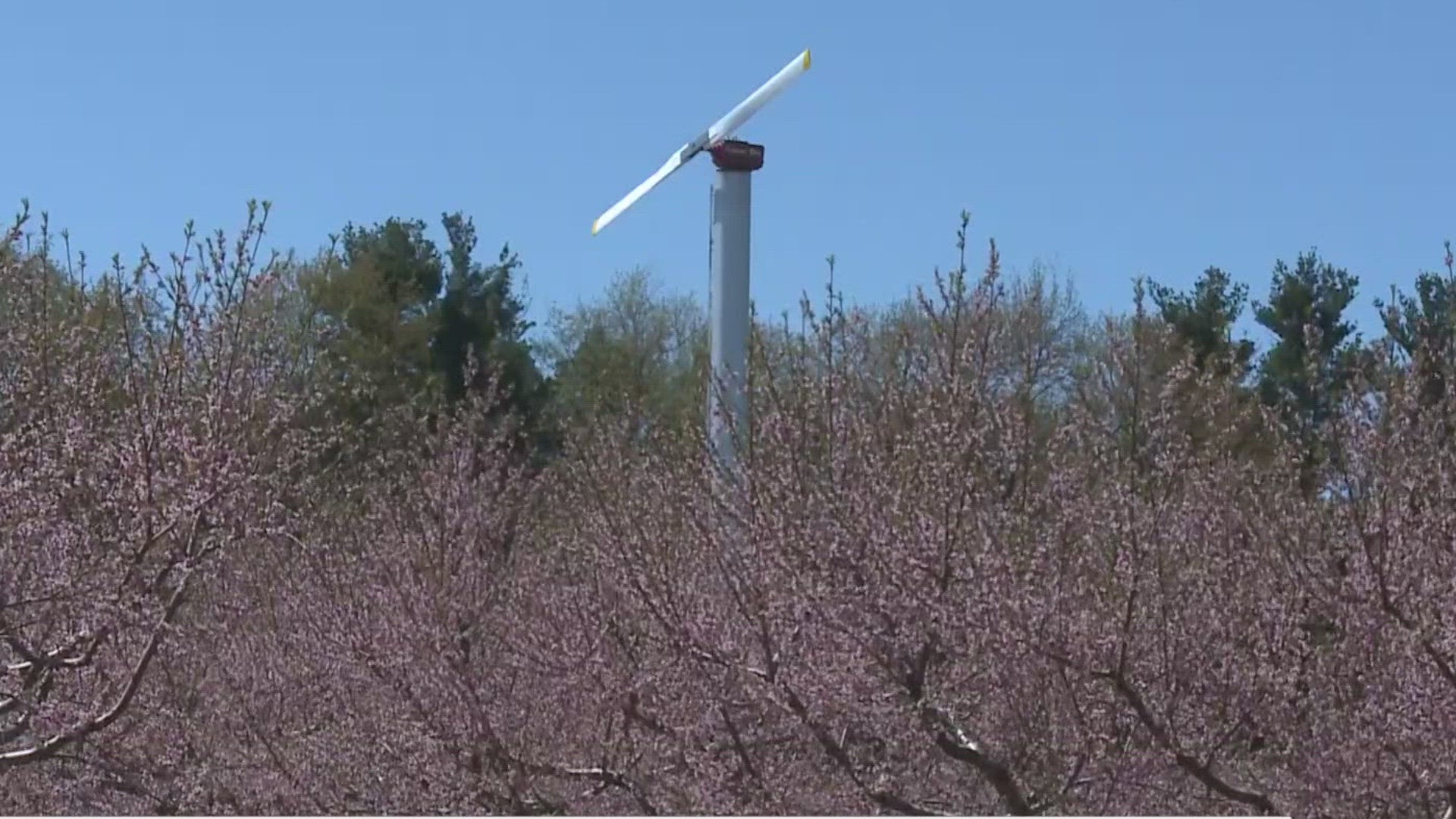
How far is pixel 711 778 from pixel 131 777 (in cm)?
245

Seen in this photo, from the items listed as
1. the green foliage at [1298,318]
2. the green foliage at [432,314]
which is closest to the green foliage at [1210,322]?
the green foliage at [1298,318]

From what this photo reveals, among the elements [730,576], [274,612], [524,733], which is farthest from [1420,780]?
[274,612]

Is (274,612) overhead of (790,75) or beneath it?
beneath

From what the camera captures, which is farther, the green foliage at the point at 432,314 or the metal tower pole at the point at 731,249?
the green foliage at the point at 432,314

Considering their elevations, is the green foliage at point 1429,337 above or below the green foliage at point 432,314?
below

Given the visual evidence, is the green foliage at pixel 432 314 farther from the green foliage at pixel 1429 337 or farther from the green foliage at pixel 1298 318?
the green foliage at pixel 1429 337

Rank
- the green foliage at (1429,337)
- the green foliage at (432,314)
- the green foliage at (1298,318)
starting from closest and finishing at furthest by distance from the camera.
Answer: the green foliage at (1429,337), the green foliage at (1298,318), the green foliage at (432,314)

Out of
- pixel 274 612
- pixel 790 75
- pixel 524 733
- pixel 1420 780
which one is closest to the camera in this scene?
pixel 1420 780

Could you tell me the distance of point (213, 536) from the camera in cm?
660

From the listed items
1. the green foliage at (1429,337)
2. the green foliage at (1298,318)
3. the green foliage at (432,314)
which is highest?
the green foliage at (432,314)

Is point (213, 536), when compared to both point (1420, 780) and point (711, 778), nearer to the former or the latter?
point (711, 778)

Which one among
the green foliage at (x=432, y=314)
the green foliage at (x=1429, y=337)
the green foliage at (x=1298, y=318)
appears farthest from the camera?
the green foliage at (x=432, y=314)

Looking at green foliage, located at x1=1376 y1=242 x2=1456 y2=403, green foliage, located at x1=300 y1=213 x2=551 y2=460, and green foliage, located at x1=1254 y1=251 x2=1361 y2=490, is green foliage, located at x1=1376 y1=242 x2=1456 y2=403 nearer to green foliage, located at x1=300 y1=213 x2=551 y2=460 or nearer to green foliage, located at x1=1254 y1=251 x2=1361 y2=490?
green foliage, located at x1=1254 y1=251 x2=1361 y2=490

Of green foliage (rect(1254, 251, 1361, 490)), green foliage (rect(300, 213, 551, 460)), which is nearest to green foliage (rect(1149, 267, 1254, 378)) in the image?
green foliage (rect(1254, 251, 1361, 490))
